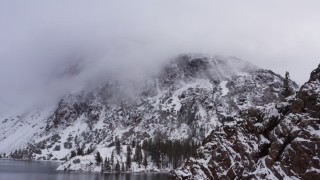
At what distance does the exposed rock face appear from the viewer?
7238 centimetres

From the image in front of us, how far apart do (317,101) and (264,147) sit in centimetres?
1358

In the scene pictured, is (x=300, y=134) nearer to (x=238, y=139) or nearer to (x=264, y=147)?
(x=264, y=147)

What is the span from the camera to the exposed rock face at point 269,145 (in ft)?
237

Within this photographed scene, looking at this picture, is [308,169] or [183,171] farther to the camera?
[183,171]

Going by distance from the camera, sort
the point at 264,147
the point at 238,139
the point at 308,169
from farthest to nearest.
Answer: the point at 238,139 → the point at 264,147 → the point at 308,169

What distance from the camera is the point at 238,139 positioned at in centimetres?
8919

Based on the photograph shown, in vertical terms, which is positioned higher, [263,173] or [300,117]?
[300,117]

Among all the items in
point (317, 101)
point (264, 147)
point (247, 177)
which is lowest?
point (247, 177)

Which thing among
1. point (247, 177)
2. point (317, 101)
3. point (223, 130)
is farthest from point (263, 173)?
point (223, 130)

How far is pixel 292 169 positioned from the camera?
72.6m

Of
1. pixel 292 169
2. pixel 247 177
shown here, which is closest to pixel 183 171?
pixel 247 177

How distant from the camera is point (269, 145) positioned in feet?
269

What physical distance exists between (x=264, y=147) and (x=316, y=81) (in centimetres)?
1524

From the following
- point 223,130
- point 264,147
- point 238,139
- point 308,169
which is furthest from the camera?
point 223,130
